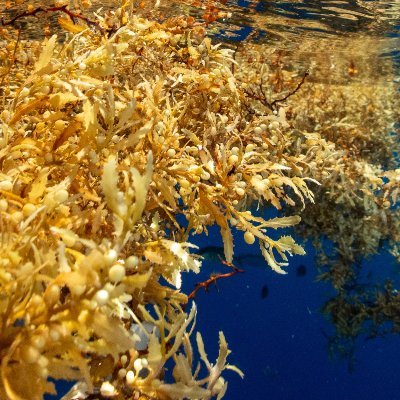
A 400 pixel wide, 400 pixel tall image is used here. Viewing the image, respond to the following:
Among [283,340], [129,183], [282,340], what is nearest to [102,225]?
[129,183]

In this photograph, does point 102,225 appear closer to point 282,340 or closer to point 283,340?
point 282,340

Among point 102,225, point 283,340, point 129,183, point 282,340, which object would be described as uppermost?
point 129,183

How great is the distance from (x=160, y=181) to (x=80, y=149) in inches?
9.4

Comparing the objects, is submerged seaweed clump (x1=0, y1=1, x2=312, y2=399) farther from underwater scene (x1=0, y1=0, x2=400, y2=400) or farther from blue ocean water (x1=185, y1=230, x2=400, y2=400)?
blue ocean water (x1=185, y1=230, x2=400, y2=400)

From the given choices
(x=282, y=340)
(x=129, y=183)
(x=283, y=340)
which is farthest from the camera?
(x=283, y=340)

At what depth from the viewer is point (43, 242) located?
3.53ft

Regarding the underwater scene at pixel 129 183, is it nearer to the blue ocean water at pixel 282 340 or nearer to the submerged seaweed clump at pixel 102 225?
the submerged seaweed clump at pixel 102 225

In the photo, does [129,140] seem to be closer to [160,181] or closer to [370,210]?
[160,181]

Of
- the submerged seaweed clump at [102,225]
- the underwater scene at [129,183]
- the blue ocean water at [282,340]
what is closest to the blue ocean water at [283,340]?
the blue ocean water at [282,340]

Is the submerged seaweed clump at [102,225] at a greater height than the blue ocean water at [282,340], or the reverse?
the submerged seaweed clump at [102,225]

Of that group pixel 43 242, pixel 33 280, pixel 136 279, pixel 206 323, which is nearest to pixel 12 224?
pixel 43 242

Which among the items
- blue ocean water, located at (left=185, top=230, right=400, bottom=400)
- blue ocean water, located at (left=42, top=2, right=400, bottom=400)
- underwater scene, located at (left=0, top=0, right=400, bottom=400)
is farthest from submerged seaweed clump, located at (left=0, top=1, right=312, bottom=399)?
blue ocean water, located at (left=185, top=230, right=400, bottom=400)

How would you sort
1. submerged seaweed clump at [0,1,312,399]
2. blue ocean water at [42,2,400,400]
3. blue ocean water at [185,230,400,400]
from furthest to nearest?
1. blue ocean water at [185,230,400,400]
2. blue ocean water at [42,2,400,400]
3. submerged seaweed clump at [0,1,312,399]

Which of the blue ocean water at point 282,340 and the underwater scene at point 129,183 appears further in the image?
the blue ocean water at point 282,340
